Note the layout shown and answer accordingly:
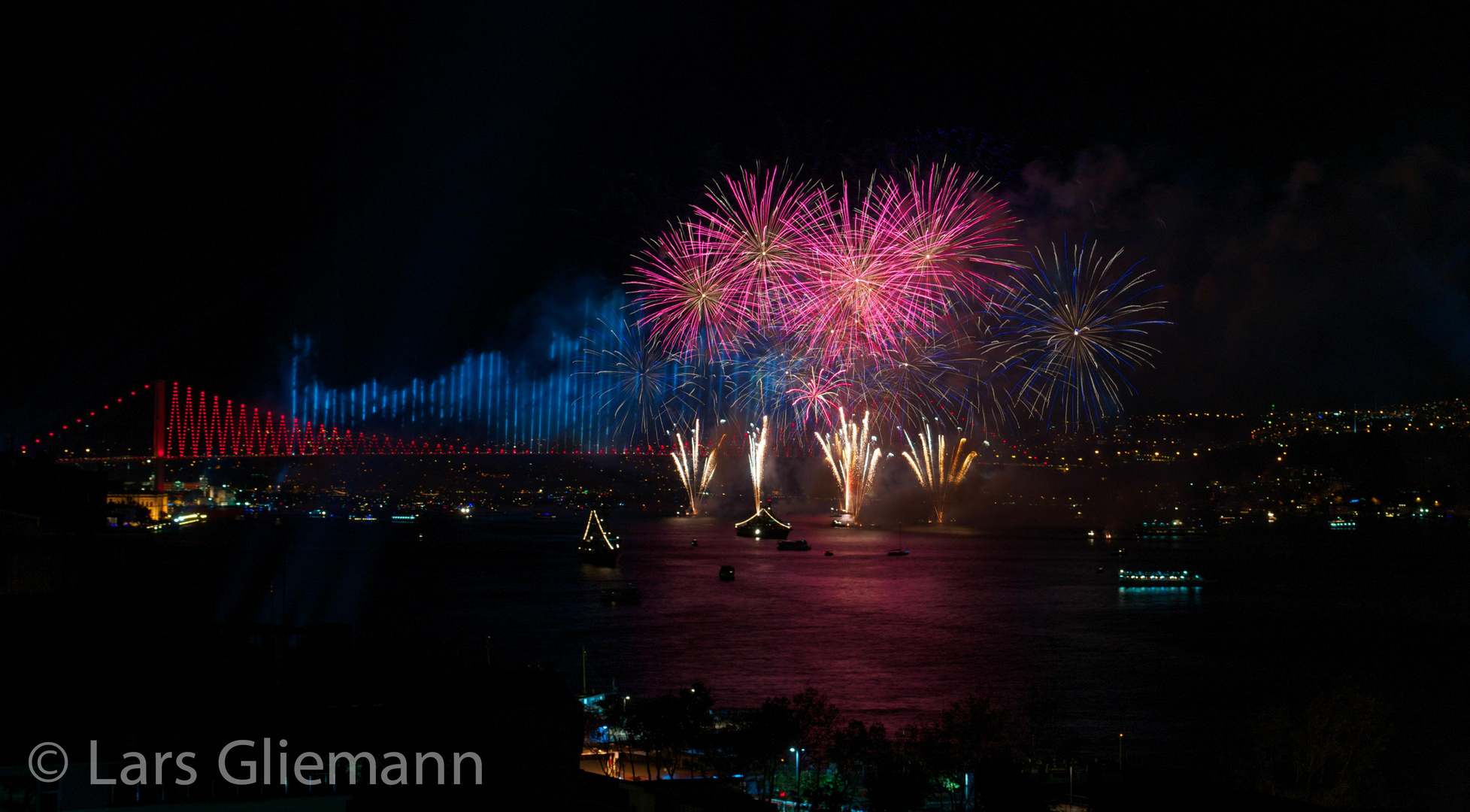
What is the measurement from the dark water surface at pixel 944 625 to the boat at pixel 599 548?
Result: 77 cm

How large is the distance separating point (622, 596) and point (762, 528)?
105ft

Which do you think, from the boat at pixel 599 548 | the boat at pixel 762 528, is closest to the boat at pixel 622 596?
the boat at pixel 599 548

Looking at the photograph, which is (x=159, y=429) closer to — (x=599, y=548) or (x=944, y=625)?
(x=599, y=548)

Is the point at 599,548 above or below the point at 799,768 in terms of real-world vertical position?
below

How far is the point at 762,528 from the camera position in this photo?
205 feet

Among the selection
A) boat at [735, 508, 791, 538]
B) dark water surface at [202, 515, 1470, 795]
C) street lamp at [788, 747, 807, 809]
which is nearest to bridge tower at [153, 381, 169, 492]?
dark water surface at [202, 515, 1470, 795]

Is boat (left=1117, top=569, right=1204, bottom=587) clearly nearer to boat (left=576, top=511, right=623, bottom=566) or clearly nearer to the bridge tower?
Result: boat (left=576, top=511, right=623, bottom=566)

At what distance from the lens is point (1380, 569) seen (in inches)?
1797

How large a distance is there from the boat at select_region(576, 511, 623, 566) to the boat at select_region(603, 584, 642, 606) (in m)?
10.6

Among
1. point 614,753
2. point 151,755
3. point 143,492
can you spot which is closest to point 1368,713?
point 614,753

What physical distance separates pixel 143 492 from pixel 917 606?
4032 centimetres

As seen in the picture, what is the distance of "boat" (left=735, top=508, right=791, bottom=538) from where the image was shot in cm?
6103

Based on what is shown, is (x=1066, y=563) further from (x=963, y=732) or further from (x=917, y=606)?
(x=963, y=732)

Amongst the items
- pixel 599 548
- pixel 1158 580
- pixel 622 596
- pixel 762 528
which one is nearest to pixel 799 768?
pixel 622 596
